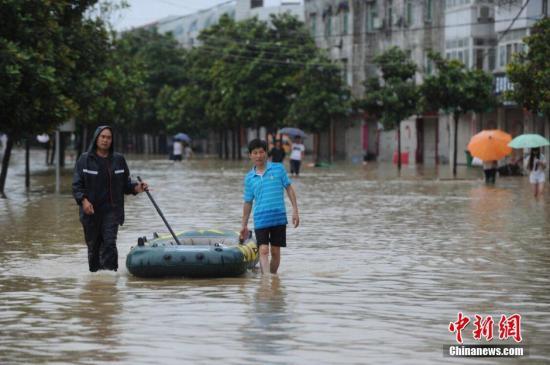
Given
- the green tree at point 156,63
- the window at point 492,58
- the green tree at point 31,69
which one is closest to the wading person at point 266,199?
the green tree at point 31,69

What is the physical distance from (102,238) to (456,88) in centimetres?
4235

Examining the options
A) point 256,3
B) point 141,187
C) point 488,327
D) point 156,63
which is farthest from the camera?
point 256,3

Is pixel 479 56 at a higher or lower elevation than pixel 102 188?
higher

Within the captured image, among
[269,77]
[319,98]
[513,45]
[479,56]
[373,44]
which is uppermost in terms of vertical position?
[373,44]

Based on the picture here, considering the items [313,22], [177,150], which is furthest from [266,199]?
[313,22]

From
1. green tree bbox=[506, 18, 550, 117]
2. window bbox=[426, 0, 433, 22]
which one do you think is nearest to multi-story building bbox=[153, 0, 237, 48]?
window bbox=[426, 0, 433, 22]

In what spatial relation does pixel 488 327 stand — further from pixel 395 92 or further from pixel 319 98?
pixel 319 98

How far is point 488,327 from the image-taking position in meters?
11.0

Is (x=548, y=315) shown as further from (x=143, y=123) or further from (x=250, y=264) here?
(x=143, y=123)

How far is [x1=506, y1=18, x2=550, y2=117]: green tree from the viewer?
4597cm

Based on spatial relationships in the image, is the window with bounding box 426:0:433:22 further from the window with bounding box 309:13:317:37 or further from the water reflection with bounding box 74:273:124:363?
the water reflection with bounding box 74:273:124:363

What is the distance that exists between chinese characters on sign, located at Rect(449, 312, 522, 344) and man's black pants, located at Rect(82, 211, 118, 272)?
15.4ft

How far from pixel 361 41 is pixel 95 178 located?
70897 millimetres

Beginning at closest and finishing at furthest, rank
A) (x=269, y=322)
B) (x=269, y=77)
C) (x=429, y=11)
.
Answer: (x=269, y=322)
(x=429, y=11)
(x=269, y=77)
